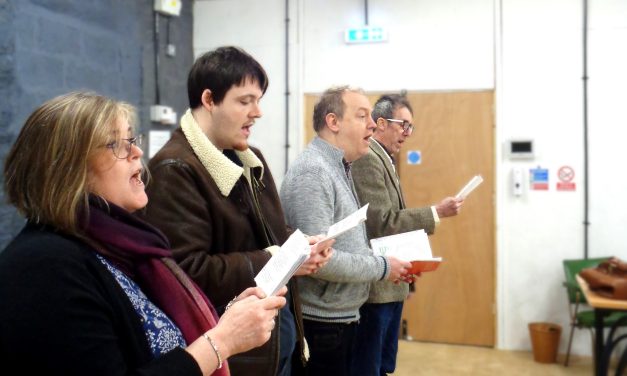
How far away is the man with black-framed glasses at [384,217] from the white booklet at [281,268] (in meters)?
1.11

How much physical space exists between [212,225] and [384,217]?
108 cm

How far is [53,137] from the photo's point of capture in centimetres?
101

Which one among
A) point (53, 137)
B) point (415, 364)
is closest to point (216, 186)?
point (53, 137)

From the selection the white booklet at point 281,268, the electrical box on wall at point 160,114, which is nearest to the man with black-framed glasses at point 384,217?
the white booklet at point 281,268

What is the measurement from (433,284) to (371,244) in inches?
96.3

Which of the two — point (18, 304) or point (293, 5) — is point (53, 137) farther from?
point (293, 5)

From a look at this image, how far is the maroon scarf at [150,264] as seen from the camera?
104 centimetres

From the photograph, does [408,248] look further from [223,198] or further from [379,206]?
[223,198]

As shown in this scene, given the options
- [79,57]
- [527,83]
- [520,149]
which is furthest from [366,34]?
[79,57]

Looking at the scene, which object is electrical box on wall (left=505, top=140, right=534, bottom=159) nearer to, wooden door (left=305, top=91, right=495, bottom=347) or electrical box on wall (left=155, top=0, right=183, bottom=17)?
wooden door (left=305, top=91, right=495, bottom=347)

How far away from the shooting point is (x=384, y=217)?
2.46 meters

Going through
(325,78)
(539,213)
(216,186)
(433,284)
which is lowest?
(433,284)

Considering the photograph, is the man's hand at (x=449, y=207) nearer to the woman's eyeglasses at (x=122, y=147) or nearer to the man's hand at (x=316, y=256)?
the man's hand at (x=316, y=256)

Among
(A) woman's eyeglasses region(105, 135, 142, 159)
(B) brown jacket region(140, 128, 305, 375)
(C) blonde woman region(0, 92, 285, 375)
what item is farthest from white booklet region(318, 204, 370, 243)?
(A) woman's eyeglasses region(105, 135, 142, 159)
